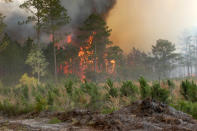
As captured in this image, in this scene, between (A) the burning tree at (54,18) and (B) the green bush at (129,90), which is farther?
(A) the burning tree at (54,18)

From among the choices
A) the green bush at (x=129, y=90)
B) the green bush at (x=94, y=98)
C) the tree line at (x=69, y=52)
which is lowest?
the green bush at (x=94, y=98)

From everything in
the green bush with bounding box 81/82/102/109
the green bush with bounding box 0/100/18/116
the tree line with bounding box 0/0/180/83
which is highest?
the tree line with bounding box 0/0/180/83

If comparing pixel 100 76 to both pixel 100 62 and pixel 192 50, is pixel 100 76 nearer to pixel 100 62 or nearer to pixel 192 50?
pixel 100 62

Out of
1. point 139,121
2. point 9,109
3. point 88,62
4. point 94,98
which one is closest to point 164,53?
point 88,62

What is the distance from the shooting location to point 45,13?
23500 mm

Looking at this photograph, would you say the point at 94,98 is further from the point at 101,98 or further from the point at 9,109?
the point at 9,109

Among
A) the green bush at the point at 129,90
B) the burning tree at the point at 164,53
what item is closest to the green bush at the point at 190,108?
the green bush at the point at 129,90

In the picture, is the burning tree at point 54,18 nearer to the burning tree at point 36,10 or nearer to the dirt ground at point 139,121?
the burning tree at point 36,10

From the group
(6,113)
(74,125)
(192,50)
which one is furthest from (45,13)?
(192,50)

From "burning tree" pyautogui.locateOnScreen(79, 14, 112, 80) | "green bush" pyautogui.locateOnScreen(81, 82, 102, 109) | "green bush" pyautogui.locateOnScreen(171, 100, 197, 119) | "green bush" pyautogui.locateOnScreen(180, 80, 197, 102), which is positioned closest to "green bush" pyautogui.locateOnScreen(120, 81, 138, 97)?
"green bush" pyautogui.locateOnScreen(81, 82, 102, 109)

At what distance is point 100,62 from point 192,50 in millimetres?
25760

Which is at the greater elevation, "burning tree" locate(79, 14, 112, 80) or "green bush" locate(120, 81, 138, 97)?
"burning tree" locate(79, 14, 112, 80)

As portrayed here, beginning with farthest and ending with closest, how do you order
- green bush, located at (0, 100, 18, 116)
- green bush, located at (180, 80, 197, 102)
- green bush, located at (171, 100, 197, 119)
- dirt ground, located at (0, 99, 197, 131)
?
green bush, located at (0, 100, 18, 116), green bush, located at (180, 80, 197, 102), green bush, located at (171, 100, 197, 119), dirt ground, located at (0, 99, 197, 131)

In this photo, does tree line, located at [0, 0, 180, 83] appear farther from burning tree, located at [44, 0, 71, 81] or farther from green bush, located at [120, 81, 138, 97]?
green bush, located at [120, 81, 138, 97]
